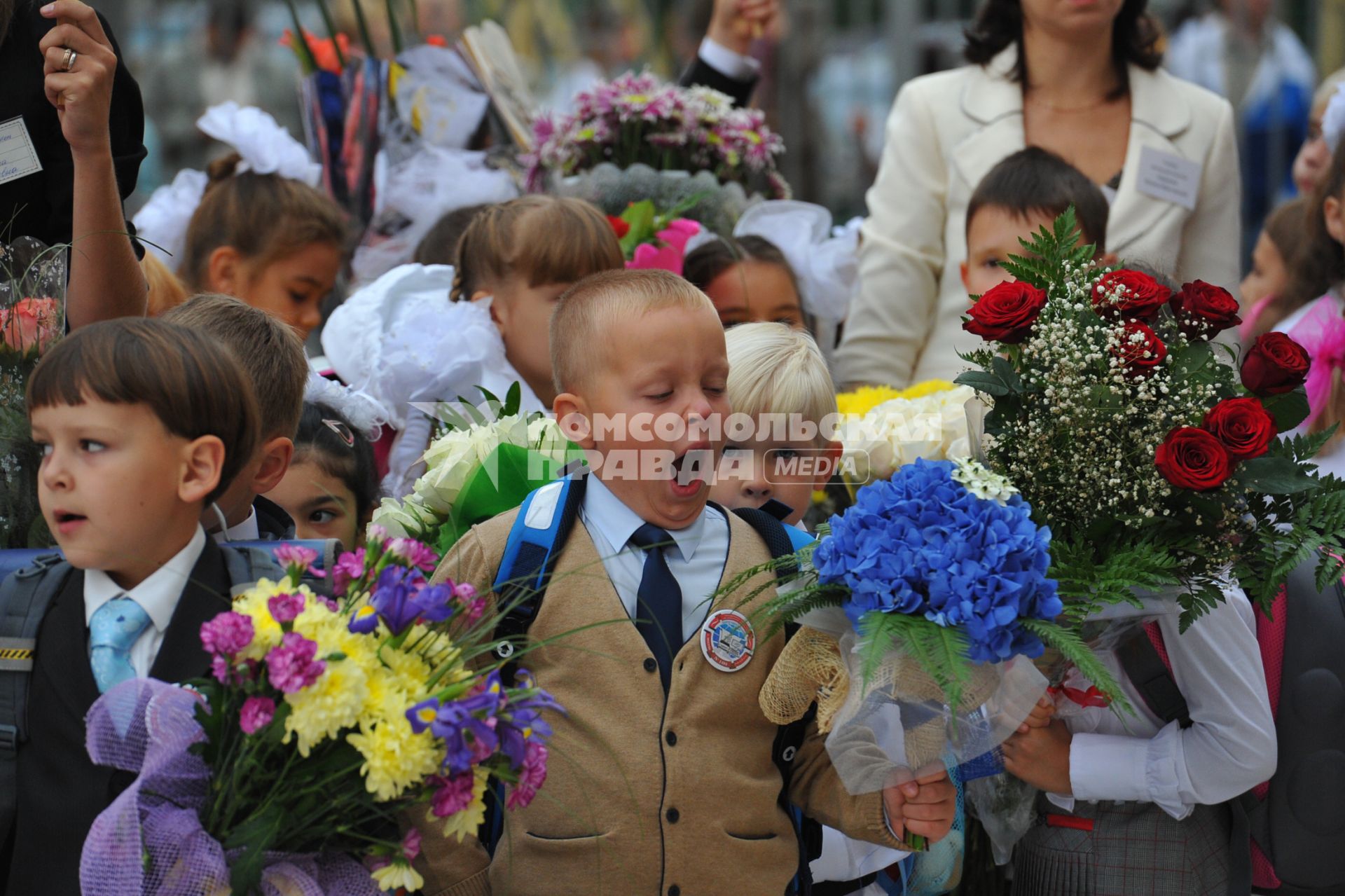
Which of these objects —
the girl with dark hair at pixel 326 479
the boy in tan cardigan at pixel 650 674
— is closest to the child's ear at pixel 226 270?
the girl with dark hair at pixel 326 479

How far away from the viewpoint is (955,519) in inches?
78.0

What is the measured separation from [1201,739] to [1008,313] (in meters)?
0.88

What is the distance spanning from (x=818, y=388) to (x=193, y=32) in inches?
308

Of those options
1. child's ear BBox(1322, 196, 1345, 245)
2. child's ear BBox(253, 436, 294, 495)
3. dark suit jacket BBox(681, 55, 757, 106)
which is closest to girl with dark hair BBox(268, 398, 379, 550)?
child's ear BBox(253, 436, 294, 495)

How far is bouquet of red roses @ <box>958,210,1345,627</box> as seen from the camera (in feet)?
6.93

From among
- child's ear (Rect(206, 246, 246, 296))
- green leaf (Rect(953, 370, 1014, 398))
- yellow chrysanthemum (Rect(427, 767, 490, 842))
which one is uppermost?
green leaf (Rect(953, 370, 1014, 398))

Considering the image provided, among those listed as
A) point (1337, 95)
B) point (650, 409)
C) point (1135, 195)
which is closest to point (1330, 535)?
point (650, 409)

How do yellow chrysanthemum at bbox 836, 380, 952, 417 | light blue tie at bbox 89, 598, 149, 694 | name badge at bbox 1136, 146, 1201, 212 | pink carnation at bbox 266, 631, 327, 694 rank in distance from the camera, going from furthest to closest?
name badge at bbox 1136, 146, 1201, 212 → yellow chrysanthemum at bbox 836, 380, 952, 417 → light blue tie at bbox 89, 598, 149, 694 → pink carnation at bbox 266, 631, 327, 694

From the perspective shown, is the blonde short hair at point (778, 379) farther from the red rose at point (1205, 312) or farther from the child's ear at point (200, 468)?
the child's ear at point (200, 468)

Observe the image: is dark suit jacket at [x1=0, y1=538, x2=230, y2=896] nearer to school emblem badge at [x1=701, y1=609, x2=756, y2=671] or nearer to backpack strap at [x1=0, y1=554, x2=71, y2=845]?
backpack strap at [x1=0, y1=554, x2=71, y2=845]

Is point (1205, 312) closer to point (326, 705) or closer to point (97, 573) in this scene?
point (326, 705)

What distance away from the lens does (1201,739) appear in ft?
8.11

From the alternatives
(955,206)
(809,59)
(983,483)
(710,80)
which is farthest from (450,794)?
(809,59)

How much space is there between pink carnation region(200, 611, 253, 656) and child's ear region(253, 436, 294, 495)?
1.93 feet
